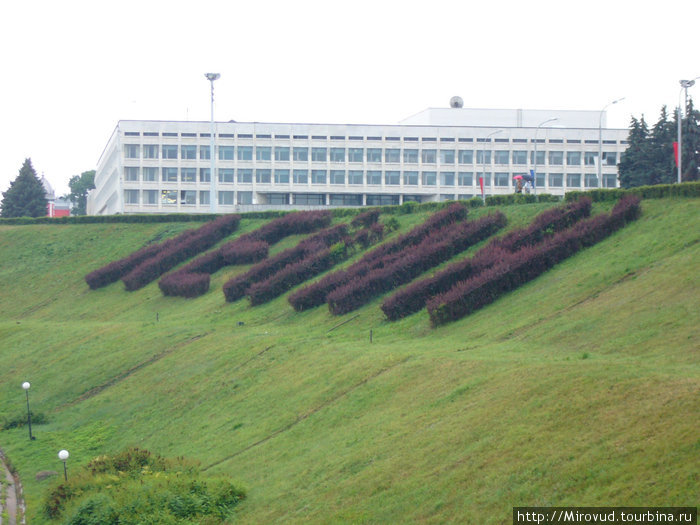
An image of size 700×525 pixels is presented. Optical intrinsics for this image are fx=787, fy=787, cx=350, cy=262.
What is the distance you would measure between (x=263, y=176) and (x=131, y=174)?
14.6 meters

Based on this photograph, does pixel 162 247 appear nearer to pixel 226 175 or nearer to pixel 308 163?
pixel 226 175

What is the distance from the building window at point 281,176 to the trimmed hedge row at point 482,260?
5821cm

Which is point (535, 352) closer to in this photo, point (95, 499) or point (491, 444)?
point (491, 444)

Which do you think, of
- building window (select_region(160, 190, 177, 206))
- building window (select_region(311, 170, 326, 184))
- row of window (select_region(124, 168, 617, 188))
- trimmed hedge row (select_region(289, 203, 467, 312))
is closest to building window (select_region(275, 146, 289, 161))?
row of window (select_region(124, 168, 617, 188))

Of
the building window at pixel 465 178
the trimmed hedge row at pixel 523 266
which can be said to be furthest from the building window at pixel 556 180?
the trimmed hedge row at pixel 523 266

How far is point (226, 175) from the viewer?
8669cm

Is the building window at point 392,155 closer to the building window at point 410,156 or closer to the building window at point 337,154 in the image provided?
the building window at point 410,156

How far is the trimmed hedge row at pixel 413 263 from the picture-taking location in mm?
30281

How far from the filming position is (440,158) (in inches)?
3423

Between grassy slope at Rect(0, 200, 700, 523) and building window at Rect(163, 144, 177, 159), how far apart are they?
51.1 m

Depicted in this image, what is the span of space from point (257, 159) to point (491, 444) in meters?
75.7

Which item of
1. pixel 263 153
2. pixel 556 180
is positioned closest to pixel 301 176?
A: pixel 263 153

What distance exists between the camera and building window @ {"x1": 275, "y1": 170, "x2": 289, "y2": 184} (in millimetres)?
87438

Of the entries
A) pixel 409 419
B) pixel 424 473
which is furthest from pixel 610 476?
pixel 409 419
